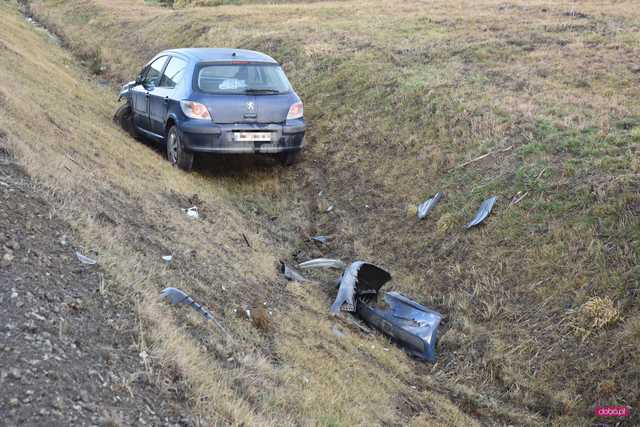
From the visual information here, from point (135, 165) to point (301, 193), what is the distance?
2615 mm

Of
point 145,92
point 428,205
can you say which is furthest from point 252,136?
point 428,205

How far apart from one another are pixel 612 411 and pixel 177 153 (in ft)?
22.8

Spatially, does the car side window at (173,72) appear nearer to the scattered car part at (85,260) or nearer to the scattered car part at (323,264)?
the scattered car part at (323,264)

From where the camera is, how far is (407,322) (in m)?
6.61

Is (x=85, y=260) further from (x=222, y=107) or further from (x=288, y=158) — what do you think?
(x=288, y=158)

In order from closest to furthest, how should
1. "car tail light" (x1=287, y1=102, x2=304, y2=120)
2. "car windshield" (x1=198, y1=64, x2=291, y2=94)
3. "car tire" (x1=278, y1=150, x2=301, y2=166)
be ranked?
"car windshield" (x1=198, y1=64, x2=291, y2=94) → "car tail light" (x1=287, y1=102, x2=304, y2=120) → "car tire" (x1=278, y1=150, x2=301, y2=166)

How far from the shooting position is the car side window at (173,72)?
33.7ft

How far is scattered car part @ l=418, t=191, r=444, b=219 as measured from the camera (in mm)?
8602

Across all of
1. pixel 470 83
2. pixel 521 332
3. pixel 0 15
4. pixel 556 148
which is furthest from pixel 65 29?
pixel 521 332

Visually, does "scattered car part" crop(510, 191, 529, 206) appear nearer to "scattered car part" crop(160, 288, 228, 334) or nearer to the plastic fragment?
the plastic fragment

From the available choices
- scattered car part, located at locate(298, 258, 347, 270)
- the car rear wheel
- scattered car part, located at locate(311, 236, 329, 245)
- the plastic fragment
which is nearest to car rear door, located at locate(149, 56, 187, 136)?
the car rear wheel

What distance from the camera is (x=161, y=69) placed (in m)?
11.0

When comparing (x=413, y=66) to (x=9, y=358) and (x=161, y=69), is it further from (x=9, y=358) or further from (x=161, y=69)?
(x=9, y=358)

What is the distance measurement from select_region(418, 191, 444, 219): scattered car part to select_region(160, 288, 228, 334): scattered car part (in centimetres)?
401
